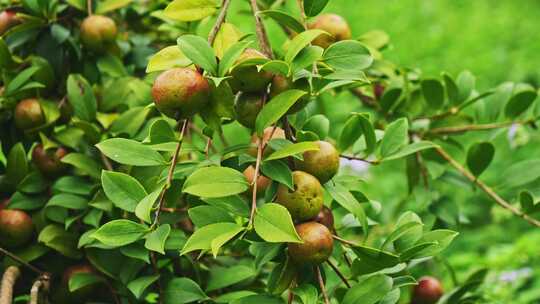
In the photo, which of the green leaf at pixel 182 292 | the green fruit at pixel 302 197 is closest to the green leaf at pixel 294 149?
the green fruit at pixel 302 197

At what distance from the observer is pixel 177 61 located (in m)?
0.84

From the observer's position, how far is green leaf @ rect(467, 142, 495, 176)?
123cm

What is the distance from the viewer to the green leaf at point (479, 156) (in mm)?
1230

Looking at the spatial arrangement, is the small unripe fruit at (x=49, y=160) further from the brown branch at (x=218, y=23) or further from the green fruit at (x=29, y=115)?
the brown branch at (x=218, y=23)

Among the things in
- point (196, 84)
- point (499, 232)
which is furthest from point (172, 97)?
point (499, 232)

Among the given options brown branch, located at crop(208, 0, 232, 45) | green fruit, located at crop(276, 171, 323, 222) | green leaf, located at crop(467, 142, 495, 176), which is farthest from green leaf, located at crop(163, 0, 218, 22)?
green leaf, located at crop(467, 142, 495, 176)

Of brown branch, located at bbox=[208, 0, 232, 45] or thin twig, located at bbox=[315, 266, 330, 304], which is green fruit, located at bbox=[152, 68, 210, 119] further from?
thin twig, located at bbox=[315, 266, 330, 304]

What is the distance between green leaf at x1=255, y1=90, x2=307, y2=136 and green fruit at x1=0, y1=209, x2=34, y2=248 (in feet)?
1.49

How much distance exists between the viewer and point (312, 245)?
0.79m

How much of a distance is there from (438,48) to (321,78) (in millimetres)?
3617

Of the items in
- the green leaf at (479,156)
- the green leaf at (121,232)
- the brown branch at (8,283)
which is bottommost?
the brown branch at (8,283)

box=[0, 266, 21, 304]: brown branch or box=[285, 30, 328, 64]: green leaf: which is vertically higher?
box=[285, 30, 328, 64]: green leaf

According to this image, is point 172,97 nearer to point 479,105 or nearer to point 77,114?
point 77,114

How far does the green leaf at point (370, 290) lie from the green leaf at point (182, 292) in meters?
0.21
